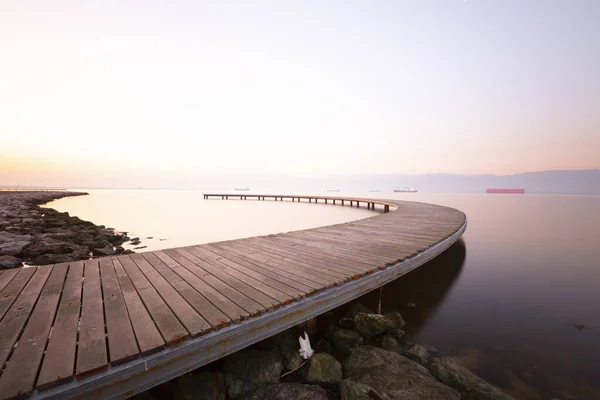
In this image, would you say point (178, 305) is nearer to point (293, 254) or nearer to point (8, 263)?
point (293, 254)

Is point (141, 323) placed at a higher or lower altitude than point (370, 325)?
higher

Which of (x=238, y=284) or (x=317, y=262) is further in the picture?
(x=317, y=262)

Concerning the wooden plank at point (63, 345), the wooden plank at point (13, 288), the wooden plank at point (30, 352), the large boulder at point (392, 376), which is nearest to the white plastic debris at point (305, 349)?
the large boulder at point (392, 376)

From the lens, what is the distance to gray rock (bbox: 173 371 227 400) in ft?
8.72

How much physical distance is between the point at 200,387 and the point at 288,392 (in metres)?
0.90

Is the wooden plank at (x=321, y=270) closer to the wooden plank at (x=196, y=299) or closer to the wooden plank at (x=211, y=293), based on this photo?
the wooden plank at (x=211, y=293)

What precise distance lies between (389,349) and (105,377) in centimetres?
345

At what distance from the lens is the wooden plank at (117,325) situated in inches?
81.9

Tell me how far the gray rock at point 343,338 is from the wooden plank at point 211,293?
1.89m

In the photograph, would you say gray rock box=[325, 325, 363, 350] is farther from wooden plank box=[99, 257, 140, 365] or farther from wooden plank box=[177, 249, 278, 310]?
wooden plank box=[99, 257, 140, 365]

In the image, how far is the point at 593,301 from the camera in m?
6.45

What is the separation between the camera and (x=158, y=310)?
9.03ft

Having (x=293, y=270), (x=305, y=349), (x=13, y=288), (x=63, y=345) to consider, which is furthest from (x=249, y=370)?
(x=13, y=288)

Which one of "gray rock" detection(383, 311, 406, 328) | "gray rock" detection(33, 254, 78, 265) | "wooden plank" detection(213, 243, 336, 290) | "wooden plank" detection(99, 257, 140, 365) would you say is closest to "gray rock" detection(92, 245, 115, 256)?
"gray rock" detection(33, 254, 78, 265)
